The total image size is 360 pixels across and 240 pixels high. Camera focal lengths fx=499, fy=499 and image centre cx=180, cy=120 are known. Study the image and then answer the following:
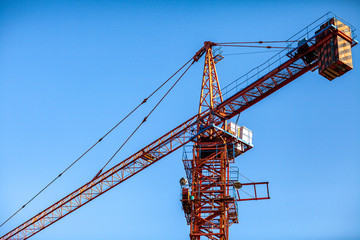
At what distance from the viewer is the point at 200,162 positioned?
139ft

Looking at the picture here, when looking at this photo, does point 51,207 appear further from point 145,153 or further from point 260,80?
point 260,80

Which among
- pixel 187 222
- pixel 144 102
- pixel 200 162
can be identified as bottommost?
pixel 187 222

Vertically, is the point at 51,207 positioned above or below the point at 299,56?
below

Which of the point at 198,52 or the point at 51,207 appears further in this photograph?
the point at 51,207

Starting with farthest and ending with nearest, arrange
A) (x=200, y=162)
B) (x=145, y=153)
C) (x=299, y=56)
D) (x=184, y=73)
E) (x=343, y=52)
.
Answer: (x=184, y=73)
(x=145, y=153)
(x=200, y=162)
(x=299, y=56)
(x=343, y=52)

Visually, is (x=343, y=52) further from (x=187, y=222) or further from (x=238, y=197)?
(x=187, y=222)

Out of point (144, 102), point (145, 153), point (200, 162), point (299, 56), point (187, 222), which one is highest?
point (144, 102)

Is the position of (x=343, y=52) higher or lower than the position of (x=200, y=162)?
higher

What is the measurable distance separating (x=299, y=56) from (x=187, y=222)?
1682cm

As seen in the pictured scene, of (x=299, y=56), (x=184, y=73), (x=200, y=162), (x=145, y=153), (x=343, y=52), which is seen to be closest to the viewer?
(x=343, y=52)

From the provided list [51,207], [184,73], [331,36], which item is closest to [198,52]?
[184,73]

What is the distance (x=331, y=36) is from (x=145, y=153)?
21.3 m

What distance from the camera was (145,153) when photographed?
4938 cm

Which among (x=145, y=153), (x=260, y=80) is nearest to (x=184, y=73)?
(x=145, y=153)
